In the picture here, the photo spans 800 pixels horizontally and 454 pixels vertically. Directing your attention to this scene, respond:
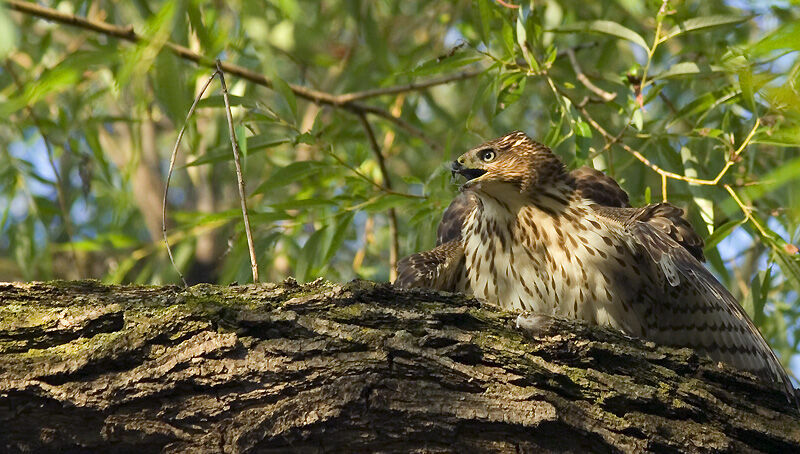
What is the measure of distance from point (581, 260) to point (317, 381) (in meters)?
1.50

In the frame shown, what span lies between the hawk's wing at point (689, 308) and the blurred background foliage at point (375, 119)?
0.76 feet

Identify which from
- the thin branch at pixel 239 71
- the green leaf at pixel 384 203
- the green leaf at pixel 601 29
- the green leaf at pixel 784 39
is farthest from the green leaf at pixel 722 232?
the green leaf at pixel 784 39

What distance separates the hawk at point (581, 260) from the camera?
323 centimetres

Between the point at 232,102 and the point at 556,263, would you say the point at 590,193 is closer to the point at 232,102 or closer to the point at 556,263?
the point at 556,263

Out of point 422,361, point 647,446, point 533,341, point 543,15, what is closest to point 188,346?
point 422,361

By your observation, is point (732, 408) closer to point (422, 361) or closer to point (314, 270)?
point (422, 361)

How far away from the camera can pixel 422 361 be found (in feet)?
7.63

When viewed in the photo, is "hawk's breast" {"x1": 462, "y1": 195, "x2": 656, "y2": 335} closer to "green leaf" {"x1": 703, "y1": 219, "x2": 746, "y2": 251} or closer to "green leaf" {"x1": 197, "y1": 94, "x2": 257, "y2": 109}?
"green leaf" {"x1": 703, "y1": 219, "x2": 746, "y2": 251}

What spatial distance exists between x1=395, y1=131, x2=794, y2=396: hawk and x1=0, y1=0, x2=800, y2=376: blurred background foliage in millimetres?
216

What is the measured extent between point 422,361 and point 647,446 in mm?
586

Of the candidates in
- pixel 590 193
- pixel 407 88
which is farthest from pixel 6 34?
pixel 407 88

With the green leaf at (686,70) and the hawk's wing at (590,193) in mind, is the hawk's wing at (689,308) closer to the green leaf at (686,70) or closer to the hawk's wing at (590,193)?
the hawk's wing at (590,193)

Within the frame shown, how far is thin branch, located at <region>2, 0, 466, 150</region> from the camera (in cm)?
465

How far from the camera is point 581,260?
3.49 m
